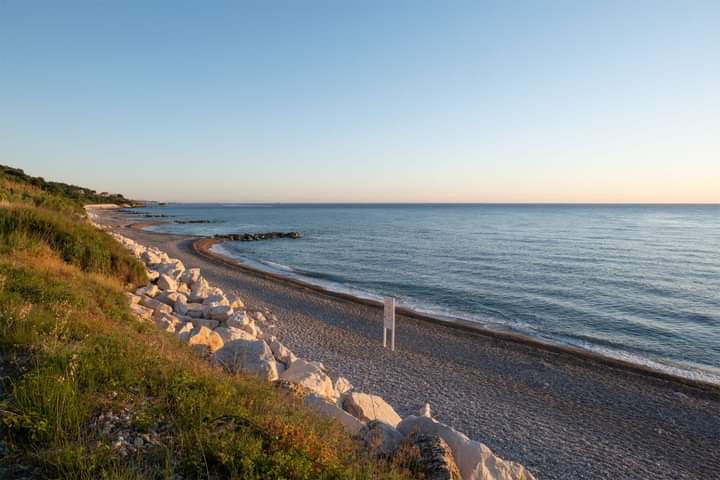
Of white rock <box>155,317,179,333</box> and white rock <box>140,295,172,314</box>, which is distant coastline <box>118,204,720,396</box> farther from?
white rock <box>155,317,179,333</box>

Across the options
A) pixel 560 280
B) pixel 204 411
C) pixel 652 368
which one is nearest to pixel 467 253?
pixel 560 280

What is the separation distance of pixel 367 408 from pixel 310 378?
127 cm

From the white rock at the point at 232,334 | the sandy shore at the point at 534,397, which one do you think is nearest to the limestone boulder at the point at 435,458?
the sandy shore at the point at 534,397

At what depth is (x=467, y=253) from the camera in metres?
35.6

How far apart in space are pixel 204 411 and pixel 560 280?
24.2 m

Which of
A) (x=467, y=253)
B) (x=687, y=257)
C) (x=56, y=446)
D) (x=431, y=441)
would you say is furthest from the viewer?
(x=467, y=253)

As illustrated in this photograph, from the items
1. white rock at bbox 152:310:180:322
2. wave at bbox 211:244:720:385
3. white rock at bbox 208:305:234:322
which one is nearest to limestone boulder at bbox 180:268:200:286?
white rock at bbox 208:305:234:322

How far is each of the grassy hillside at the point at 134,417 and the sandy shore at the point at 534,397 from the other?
4.56 meters

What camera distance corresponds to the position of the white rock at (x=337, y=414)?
17.1 ft

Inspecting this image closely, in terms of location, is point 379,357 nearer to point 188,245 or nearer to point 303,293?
point 303,293

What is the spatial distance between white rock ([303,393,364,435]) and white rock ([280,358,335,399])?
914 millimetres

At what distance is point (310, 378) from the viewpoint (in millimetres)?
7156

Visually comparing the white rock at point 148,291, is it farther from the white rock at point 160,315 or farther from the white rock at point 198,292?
the white rock at point 160,315

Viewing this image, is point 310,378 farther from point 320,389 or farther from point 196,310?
point 196,310
